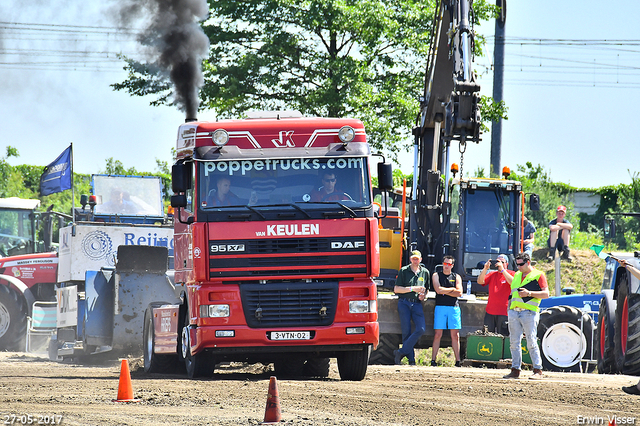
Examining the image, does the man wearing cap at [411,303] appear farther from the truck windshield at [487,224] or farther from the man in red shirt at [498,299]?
the truck windshield at [487,224]

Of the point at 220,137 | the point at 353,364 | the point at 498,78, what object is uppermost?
the point at 498,78

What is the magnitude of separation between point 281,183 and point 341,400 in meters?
2.93

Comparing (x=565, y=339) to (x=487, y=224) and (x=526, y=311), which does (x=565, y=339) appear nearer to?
(x=526, y=311)

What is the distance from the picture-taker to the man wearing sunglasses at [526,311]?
13.2 m

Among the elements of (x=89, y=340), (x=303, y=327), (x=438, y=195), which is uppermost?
(x=438, y=195)

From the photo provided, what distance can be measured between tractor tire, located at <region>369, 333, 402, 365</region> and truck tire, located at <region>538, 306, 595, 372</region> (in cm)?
252

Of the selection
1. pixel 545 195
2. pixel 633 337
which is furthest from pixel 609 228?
pixel 545 195

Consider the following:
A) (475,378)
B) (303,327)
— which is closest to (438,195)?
(475,378)

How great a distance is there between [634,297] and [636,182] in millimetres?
24654

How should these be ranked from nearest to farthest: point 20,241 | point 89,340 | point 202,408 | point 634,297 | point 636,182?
1. point 202,408
2. point 634,297
3. point 89,340
4. point 20,241
5. point 636,182

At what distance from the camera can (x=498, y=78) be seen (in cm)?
2875

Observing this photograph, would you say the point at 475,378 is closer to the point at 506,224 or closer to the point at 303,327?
the point at 303,327

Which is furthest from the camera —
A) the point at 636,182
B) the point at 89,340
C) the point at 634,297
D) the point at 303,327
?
the point at 636,182

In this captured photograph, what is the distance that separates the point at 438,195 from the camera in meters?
19.4
